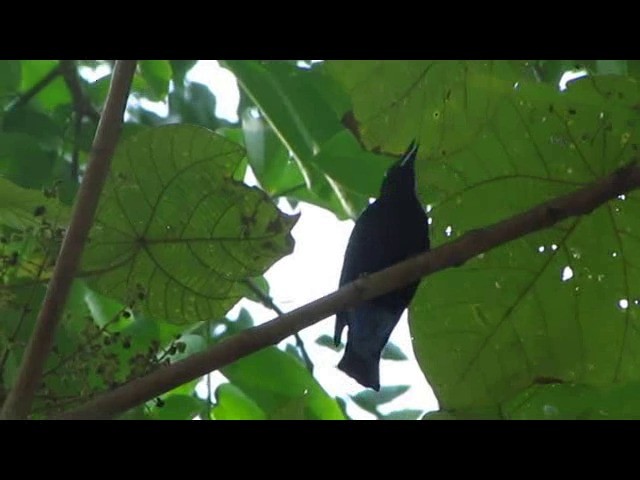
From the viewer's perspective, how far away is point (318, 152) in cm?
167

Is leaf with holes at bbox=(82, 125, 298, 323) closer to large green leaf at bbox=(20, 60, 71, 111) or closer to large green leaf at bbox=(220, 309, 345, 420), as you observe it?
large green leaf at bbox=(220, 309, 345, 420)

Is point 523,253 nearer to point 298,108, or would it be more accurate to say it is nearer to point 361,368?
point 361,368

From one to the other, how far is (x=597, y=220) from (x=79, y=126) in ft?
3.45

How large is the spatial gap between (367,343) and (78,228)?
712 millimetres

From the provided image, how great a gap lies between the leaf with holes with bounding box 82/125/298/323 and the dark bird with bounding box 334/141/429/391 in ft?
0.85

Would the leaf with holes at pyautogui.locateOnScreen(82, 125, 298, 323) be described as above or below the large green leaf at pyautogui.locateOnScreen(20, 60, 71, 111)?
below

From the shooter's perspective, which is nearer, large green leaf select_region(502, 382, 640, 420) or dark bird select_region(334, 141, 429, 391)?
large green leaf select_region(502, 382, 640, 420)

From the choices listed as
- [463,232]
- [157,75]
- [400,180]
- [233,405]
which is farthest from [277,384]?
[157,75]

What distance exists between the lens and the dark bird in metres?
1.63

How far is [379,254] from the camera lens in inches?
68.3

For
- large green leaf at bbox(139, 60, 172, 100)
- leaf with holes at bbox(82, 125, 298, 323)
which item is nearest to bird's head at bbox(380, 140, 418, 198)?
leaf with holes at bbox(82, 125, 298, 323)

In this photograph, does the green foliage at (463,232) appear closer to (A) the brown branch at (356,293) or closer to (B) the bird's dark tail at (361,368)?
(B) the bird's dark tail at (361,368)

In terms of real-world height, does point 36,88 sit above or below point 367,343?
above
